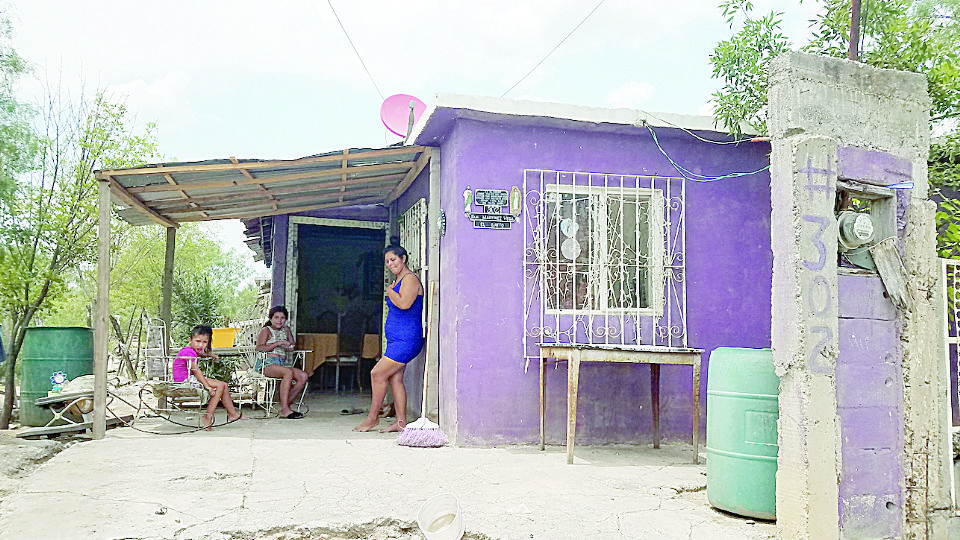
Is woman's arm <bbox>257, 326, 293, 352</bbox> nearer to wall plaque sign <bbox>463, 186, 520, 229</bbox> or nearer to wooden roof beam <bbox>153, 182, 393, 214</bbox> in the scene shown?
wooden roof beam <bbox>153, 182, 393, 214</bbox>

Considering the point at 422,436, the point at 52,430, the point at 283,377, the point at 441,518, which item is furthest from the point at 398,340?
the point at 441,518

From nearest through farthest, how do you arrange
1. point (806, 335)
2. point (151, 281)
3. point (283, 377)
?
point (806, 335) → point (283, 377) → point (151, 281)

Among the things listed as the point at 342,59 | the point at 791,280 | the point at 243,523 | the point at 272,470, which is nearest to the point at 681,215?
the point at 791,280

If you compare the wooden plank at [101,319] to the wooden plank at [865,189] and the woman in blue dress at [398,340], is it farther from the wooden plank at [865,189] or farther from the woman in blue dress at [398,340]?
the wooden plank at [865,189]

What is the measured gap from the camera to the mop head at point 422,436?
589 centimetres

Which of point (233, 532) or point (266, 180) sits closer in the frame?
point (233, 532)

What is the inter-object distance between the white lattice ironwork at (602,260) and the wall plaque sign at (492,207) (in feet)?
0.46

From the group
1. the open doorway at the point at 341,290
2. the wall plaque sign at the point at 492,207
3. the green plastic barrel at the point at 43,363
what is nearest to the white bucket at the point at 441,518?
the wall plaque sign at the point at 492,207

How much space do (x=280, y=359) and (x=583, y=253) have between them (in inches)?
149

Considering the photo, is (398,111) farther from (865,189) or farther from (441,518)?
(441,518)

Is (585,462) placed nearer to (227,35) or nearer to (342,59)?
(227,35)

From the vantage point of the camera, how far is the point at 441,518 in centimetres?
360

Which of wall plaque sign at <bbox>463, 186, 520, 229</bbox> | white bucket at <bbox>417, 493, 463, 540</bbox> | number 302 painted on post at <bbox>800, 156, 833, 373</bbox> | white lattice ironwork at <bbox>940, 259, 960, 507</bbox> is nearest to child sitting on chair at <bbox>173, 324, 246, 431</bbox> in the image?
wall plaque sign at <bbox>463, 186, 520, 229</bbox>

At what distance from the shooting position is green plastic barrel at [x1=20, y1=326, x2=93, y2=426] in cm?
688
